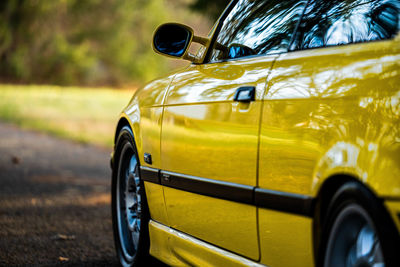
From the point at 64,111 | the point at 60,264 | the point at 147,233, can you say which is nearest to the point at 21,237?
the point at 60,264

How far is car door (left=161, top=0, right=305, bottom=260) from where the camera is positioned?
2961 millimetres

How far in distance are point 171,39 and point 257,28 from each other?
0.85 metres

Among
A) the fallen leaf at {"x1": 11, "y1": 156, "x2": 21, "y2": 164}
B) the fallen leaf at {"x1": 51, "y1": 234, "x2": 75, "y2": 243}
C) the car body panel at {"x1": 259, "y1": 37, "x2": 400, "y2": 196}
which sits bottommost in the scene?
the fallen leaf at {"x1": 51, "y1": 234, "x2": 75, "y2": 243}

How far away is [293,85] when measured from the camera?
271 cm

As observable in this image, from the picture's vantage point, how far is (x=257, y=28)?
347 centimetres

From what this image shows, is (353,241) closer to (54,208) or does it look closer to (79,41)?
(54,208)

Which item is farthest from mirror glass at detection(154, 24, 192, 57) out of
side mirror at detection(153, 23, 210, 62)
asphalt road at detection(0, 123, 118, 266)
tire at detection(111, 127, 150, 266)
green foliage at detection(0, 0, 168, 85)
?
green foliage at detection(0, 0, 168, 85)

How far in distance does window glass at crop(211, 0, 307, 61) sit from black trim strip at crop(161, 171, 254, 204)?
0.64 m

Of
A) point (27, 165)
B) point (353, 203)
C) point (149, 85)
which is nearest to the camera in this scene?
point (353, 203)

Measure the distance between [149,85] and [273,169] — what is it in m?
2.05

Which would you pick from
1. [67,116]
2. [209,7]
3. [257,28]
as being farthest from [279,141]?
[67,116]

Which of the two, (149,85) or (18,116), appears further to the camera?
(18,116)

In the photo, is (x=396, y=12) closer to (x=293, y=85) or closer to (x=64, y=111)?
(x=293, y=85)

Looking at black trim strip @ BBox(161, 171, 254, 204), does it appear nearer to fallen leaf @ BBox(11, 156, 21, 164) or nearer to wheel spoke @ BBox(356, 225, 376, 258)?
wheel spoke @ BBox(356, 225, 376, 258)
